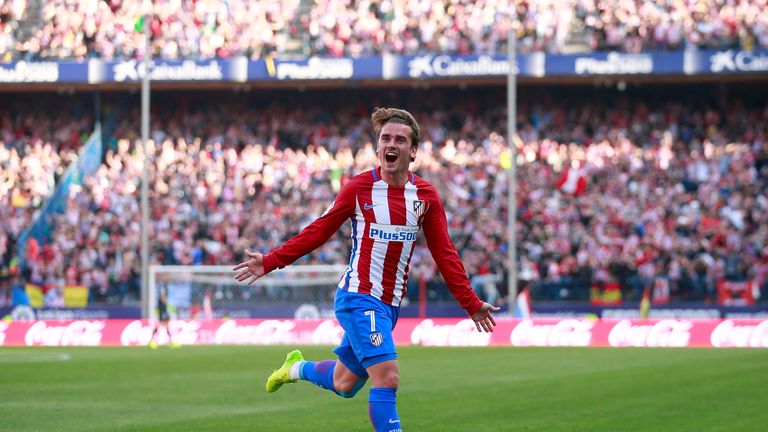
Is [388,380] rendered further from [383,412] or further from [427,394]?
[427,394]

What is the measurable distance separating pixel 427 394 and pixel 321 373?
631 centimetres

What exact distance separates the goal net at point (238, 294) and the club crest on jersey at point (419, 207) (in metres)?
22.1

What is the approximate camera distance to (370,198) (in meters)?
8.70

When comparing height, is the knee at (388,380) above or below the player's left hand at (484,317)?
below

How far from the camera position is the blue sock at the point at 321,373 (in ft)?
30.5

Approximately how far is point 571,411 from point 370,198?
548 centimetres

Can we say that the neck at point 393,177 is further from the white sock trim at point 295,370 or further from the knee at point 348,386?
the white sock trim at point 295,370

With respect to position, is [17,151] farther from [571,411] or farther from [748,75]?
[571,411]

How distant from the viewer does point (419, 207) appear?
8.80 m

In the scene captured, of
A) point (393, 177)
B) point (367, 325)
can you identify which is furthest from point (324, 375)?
point (393, 177)

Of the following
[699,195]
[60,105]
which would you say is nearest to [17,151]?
[60,105]

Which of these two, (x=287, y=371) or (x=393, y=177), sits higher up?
(x=393, y=177)

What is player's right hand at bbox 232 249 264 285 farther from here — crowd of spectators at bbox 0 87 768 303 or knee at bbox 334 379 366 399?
crowd of spectators at bbox 0 87 768 303

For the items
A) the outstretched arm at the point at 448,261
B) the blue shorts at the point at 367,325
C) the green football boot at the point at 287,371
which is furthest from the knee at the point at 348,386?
the outstretched arm at the point at 448,261
